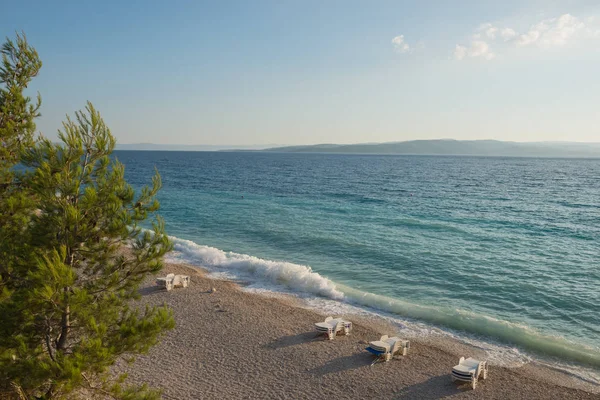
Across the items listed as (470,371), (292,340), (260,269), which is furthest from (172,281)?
(470,371)

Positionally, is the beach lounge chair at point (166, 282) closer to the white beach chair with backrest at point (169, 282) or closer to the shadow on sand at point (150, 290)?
the white beach chair with backrest at point (169, 282)

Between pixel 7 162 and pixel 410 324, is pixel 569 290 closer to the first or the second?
pixel 410 324

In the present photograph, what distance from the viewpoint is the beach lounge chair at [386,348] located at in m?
14.0

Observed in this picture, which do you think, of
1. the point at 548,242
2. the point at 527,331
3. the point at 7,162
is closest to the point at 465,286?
the point at 527,331

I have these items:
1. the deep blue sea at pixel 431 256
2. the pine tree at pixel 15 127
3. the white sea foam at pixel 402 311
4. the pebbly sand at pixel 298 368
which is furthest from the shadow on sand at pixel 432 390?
the pine tree at pixel 15 127

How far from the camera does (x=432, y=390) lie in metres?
12.5

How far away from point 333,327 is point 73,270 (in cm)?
1039

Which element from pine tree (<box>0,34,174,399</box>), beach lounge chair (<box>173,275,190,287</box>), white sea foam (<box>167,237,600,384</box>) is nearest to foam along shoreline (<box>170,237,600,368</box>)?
white sea foam (<box>167,237,600,384</box>)

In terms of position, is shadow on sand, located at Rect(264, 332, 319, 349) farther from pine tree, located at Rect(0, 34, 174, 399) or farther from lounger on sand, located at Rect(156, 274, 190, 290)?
lounger on sand, located at Rect(156, 274, 190, 290)

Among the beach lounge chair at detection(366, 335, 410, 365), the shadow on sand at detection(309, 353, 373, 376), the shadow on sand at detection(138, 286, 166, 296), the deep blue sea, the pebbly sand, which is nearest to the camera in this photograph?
the pebbly sand

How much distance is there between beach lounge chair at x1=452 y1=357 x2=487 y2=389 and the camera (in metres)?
12.5

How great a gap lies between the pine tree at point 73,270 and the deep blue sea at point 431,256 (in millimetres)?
12818

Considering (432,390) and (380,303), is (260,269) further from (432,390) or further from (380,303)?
(432,390)

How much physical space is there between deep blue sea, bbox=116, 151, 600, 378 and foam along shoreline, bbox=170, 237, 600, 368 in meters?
0.06
